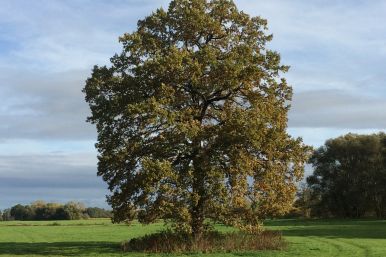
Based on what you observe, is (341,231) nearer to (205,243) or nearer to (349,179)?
(205,243)

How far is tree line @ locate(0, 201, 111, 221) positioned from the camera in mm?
133000

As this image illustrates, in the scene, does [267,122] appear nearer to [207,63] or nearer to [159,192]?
[207,63]

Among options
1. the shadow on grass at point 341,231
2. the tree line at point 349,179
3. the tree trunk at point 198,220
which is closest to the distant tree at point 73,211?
the tree line at point 349,179

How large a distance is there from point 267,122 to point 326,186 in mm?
74871

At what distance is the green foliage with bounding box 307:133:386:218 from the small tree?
2660 inches

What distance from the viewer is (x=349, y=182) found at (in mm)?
99250

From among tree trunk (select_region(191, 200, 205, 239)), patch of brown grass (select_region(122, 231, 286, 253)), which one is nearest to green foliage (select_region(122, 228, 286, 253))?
patch of brown grass (select_region(122, 231, 286, 253))

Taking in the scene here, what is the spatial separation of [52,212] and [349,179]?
71728 millimetres

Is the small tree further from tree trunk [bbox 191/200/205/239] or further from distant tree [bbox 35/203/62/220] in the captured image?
distant tree [bbox 35/203/62/220]

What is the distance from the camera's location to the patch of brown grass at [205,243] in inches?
1266

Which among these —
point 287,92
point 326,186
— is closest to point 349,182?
point 326,186

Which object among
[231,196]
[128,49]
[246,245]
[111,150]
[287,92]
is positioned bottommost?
[246,245]

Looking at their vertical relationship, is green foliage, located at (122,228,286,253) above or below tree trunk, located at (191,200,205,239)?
below

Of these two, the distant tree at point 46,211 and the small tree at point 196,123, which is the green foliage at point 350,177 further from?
the small tree at point 196,123
